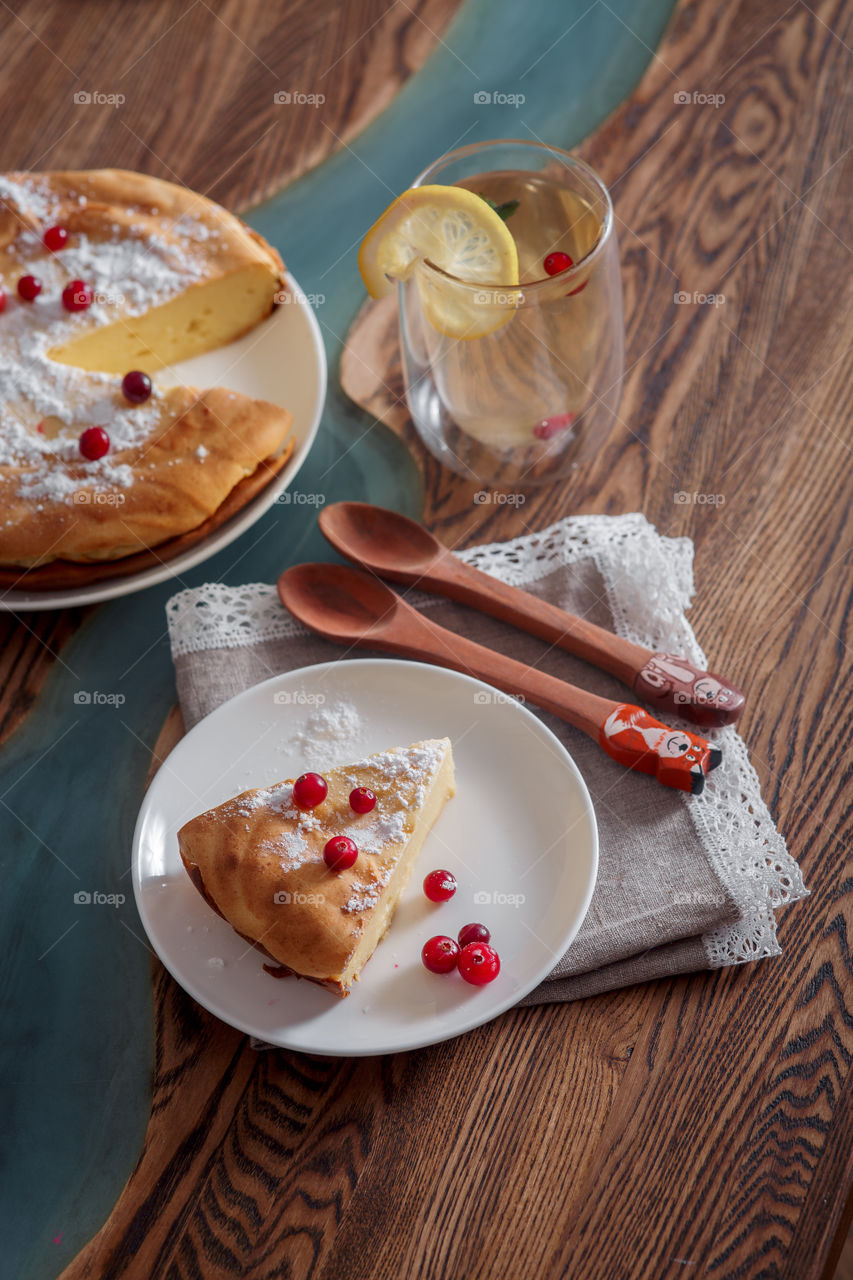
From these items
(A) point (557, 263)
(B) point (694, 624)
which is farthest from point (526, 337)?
(B) point (694, 624)

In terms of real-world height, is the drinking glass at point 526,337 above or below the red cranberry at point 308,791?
above

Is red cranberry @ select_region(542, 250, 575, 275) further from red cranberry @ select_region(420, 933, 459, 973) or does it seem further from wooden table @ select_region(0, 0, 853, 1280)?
red cranberry @ select_region(420, 933, 459, 973)

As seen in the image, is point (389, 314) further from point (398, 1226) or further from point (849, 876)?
point (398, 1226)

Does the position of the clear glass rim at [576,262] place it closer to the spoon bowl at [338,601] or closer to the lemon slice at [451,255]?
the lemon slice at [451,255]

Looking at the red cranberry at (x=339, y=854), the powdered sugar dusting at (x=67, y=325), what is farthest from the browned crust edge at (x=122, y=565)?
the red cranberry at (x=339, y=854)

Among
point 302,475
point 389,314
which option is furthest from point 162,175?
point 302,475

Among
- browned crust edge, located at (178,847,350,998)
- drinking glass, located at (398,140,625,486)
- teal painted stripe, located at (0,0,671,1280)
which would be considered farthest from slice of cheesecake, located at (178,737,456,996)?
drinking glass, located at (398,140,625,486)
